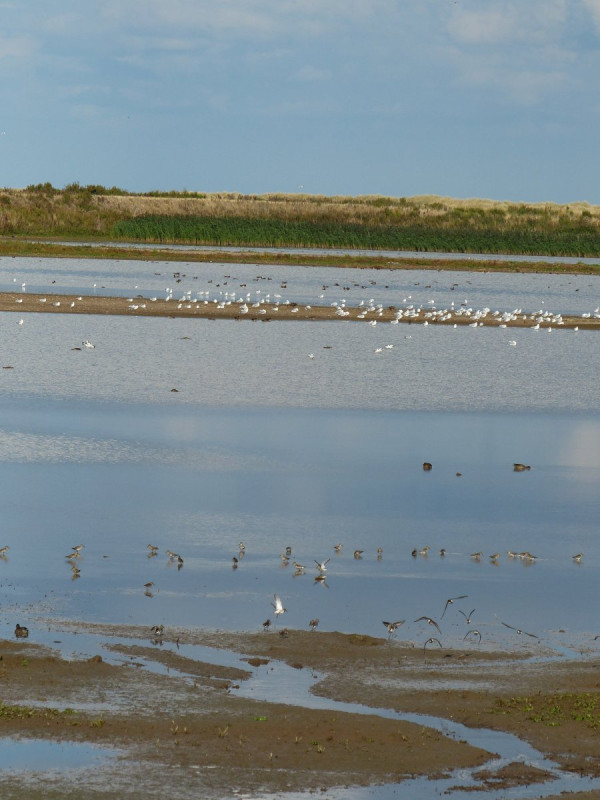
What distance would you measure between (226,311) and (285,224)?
38993 mm

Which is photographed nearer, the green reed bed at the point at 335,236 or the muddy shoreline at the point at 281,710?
the muddy shoreline at the point at 281,710

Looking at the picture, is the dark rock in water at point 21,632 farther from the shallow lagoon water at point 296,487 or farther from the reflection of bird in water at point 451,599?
the reflection of bird in water at point 451,599

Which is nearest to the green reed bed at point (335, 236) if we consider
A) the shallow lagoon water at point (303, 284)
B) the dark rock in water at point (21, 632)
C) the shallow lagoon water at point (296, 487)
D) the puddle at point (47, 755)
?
the shallow lagoon water at point (303, 284)

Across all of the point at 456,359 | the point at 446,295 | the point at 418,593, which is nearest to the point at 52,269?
the point at 446,295

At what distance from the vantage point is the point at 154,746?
7.72 m

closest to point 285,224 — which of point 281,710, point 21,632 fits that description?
point 21,632

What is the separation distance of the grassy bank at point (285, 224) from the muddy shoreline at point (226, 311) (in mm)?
32057

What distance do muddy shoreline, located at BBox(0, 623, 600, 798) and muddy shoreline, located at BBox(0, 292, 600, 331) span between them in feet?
92.7

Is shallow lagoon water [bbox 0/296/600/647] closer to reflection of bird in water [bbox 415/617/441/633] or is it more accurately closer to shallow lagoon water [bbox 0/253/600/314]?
reflection of bird in water [bbox 415/617/441/633]

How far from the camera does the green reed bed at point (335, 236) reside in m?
72.1

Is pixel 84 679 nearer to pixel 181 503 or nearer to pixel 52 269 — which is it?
pixel 181 503

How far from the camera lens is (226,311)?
38.7 metres

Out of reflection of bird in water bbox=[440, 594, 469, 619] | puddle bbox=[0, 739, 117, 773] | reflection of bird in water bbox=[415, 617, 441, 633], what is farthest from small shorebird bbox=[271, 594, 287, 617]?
puddle bbox=[0, 739, 117, 773]

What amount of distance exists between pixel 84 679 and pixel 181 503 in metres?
5.56
